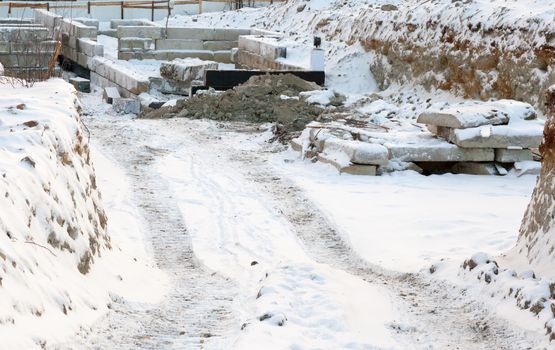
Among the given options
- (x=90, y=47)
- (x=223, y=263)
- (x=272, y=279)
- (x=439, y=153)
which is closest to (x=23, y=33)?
(x=90, y=47)

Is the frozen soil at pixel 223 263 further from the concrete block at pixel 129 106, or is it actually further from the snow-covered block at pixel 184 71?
the snow-covered block at pixel 184 71

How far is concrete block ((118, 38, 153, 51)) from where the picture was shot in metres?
27.8

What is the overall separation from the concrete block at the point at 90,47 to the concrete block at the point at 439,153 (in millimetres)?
14745

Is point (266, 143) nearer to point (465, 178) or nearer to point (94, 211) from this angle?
point (465, 178)

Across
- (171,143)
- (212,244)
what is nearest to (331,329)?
(212,244)

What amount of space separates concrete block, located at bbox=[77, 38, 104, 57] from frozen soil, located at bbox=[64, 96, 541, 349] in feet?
32.5

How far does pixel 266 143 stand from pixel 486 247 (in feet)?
23.6

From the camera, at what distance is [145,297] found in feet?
23.4

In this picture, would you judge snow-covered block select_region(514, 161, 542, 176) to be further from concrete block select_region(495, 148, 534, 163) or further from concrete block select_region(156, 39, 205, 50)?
concrete block select_region(156, 39, 205, 50)

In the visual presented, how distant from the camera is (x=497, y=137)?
531 inches

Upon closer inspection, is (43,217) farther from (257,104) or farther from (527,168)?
(257,104)

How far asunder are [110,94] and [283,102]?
6.11 m

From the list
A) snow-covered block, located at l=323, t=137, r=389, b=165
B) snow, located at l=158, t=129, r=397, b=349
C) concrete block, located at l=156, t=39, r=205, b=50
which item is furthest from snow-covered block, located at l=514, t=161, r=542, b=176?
concrete block, located at l=156, t=39, r=205, b=50

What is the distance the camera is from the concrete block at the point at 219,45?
2897 cm
